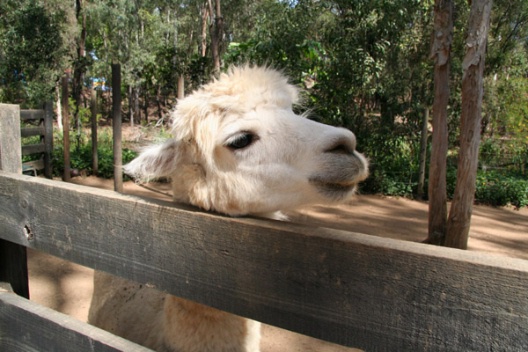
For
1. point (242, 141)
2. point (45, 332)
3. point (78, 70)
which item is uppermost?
point (78, 70)

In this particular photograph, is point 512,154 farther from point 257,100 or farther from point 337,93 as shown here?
point 257,100

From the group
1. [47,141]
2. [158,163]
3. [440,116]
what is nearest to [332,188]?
[158,163]

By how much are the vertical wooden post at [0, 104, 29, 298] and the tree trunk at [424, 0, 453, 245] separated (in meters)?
5.42

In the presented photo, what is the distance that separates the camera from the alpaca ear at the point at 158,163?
5.19ft

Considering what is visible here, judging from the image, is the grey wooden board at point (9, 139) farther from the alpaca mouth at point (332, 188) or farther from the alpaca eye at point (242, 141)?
the alpaca mouth at point (332, 188)

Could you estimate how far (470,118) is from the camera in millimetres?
5289

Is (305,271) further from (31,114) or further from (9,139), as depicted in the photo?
(31,114)

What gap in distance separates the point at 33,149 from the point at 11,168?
28.3 ft

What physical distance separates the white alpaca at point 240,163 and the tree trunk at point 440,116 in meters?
4.65

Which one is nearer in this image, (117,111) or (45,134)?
(117,111)

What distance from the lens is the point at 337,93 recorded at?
32.3 ft

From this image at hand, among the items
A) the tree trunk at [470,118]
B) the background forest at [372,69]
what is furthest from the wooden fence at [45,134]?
the tree trunk at [470,118]

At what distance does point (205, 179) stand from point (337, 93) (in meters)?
8.83

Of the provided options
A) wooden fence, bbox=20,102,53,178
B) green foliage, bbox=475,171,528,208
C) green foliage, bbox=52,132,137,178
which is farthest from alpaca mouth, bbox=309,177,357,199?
green foliage, bbox=475,171,528,208
